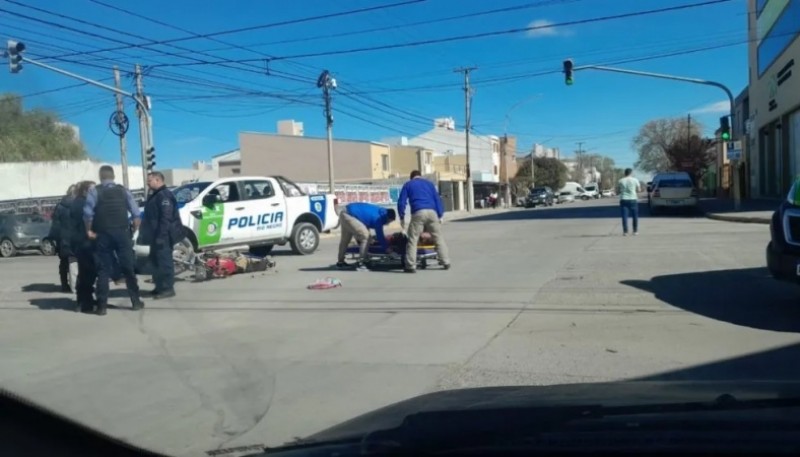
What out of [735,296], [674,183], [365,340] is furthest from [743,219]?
[365,340]

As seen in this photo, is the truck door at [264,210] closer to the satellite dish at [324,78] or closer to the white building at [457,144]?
the satellite dish at [324,78]

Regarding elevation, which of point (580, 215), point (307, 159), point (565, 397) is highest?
point (307, 159)

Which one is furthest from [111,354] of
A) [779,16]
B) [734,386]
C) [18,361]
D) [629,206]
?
[779,16]

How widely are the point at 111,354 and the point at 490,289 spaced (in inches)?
206

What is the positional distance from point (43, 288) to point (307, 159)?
50321 mm

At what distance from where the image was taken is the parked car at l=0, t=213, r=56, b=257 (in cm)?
2370

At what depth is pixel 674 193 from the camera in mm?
28078

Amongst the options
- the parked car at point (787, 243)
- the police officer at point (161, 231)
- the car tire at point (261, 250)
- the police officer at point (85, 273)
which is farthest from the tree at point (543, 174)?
the parked car at point (787, 243)

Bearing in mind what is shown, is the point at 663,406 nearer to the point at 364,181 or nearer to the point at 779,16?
the point at 779,16

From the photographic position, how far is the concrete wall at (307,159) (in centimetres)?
6128

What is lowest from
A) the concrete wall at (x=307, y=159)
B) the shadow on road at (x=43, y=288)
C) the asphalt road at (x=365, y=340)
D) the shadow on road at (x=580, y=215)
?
the asphalt road at (x=365, y=340)

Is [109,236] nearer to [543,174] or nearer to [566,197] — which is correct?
[566,197]

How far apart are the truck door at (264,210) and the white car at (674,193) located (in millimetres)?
17939

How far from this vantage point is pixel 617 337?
6914 millimetres
